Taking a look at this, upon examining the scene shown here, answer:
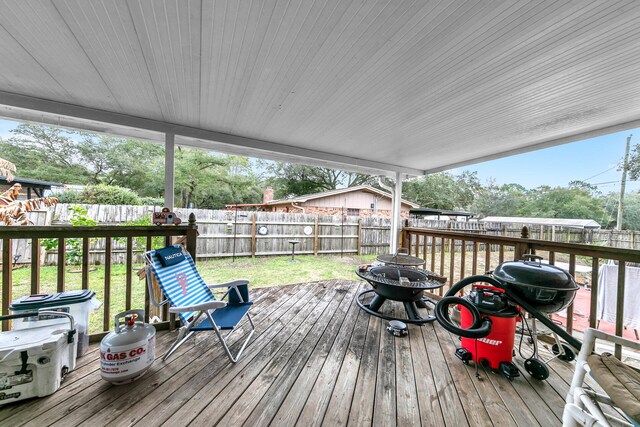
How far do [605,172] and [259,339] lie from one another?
834 inches

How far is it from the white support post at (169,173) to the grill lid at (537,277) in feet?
11.9

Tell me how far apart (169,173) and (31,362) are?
2293 mm

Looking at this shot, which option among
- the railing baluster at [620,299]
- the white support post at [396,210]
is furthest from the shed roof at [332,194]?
the railing baluster at [620,299]

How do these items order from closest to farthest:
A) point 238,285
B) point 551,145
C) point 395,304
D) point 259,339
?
point 259,339, point 238,285, point 395,304, point 551,145

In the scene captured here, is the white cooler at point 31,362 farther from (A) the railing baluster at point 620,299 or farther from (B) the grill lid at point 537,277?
(A) the railing baluster at point 620,299

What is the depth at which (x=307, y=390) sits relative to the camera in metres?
1.70

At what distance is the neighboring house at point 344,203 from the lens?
1270cm

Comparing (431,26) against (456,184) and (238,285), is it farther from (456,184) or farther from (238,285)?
(456,184)

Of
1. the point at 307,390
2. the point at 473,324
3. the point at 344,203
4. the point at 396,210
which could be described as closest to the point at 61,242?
the point at 307,390

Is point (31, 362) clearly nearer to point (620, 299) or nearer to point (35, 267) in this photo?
point (35, 267)

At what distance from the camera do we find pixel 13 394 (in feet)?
4.96

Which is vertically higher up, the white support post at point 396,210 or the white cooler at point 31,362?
the white support post at point 396,210

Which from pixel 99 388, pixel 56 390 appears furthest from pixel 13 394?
pixel 99 388

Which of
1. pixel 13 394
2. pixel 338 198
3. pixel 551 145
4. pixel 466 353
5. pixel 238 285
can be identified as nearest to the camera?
pixel 13 394
